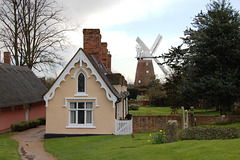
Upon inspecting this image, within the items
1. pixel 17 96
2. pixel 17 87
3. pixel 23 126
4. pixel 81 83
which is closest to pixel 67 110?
pixel 81 83

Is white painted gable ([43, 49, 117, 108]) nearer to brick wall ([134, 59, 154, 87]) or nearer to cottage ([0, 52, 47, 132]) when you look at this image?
cottage ([0, 52, 47, 132])

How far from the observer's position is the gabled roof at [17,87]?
21938mm

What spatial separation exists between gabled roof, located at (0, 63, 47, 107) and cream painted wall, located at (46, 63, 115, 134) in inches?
162

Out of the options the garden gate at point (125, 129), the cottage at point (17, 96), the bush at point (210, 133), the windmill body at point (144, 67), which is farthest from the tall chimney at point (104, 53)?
the windmill body at point (144, 67)

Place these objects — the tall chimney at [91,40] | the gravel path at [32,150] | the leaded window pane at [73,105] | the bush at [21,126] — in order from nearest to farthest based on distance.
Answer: the gravel path at [32,150]
the leaded window pane at [73,105]
the tall chimney at [91,40]
the bush at [21,126]

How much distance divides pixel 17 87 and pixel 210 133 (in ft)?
65.2

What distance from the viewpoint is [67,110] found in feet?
60.6

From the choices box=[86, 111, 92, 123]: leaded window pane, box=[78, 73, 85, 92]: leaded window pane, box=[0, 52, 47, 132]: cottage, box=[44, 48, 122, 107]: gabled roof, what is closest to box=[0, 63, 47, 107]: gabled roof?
box=[0, 52, 47, 132]: cottage

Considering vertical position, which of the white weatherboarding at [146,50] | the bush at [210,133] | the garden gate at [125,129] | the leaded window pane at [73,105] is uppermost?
the white weatherboarding at [146,50]

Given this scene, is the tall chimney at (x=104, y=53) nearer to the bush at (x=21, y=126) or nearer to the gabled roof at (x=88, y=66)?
the bush at (x=21, y=126)

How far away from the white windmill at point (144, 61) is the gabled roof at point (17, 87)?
35748 mm

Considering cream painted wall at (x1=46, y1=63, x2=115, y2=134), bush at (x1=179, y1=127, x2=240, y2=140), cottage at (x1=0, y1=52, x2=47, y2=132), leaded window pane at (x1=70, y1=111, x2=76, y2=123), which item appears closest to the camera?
bush at (x1=179, y1=127, x2=240, y2=140)

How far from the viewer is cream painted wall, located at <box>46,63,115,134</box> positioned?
1812cm

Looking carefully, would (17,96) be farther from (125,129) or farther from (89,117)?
(125,129)
